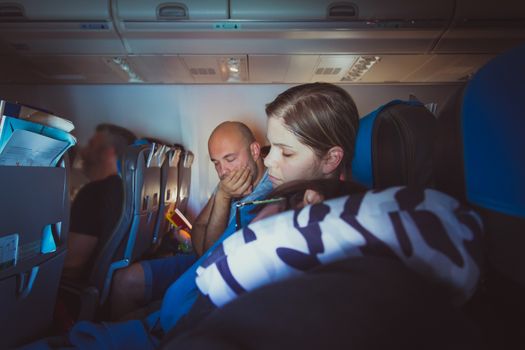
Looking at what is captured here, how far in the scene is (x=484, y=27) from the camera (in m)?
2.54

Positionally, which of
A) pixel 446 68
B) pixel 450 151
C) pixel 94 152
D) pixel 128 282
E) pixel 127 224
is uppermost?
pixel 446 68

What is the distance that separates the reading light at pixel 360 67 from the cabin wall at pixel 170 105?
0.97ft

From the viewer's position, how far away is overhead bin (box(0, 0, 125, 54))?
7.57 feet

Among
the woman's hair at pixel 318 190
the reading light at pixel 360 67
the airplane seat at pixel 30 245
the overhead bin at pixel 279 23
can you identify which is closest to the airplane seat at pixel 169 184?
the overhead bin at pixel 279 23

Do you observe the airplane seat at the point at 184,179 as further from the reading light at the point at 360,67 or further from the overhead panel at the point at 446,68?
the overhead panel at the point at 446,68

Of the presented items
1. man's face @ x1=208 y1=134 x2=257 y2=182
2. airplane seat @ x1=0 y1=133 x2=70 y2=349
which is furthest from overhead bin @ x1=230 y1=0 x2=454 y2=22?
airplane seat @ x1=0 y1=133 x2=70 y2=349

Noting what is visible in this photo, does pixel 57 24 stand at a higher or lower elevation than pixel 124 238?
higher

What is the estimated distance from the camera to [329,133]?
1.19 m

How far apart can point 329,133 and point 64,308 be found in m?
1.85

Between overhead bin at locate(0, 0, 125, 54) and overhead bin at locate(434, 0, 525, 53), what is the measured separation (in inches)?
119

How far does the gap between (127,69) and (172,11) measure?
120cm

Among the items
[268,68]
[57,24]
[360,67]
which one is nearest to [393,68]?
[360,67]

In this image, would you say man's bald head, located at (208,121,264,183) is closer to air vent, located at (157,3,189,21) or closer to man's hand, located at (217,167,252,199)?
man's hand, located at (217,167,252,199)

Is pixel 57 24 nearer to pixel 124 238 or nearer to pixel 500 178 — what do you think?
pixel 124 238
